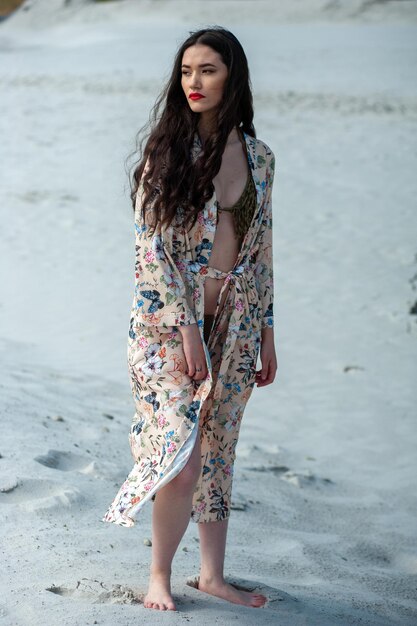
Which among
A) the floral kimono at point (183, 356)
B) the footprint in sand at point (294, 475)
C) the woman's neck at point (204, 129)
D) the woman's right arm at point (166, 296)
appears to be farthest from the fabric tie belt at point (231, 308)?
the footprint in sand at point (294, 475)

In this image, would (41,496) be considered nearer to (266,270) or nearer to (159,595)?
(159,595)

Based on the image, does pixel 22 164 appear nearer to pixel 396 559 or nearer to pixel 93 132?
pixel 93 132

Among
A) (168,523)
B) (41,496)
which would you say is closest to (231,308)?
(168,523)

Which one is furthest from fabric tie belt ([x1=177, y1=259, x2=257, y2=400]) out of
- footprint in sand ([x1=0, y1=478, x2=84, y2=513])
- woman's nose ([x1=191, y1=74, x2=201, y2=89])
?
footprint in sand ([x1=0, y1=478, x2=84, y2=513])

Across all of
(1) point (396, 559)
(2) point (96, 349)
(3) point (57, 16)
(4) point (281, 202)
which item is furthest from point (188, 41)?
(3) point (57, 16)

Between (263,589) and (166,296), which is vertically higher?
(166,296)

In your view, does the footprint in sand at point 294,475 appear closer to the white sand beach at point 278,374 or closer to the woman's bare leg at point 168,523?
the white sand beach at point 278,374

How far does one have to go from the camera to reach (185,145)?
112 inches

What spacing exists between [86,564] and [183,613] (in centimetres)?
44

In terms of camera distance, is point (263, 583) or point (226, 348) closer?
point (226, 348)

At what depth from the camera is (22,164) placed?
38.9 feet

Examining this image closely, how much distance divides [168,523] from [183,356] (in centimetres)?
44

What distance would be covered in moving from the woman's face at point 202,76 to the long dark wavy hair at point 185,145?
0.02 metres

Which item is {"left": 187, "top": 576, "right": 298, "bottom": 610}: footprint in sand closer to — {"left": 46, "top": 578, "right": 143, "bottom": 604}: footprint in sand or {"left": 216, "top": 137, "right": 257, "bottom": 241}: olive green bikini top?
{"left": 46, "top": 578, "right": 143, "bottom": 604}: footprint in sand
